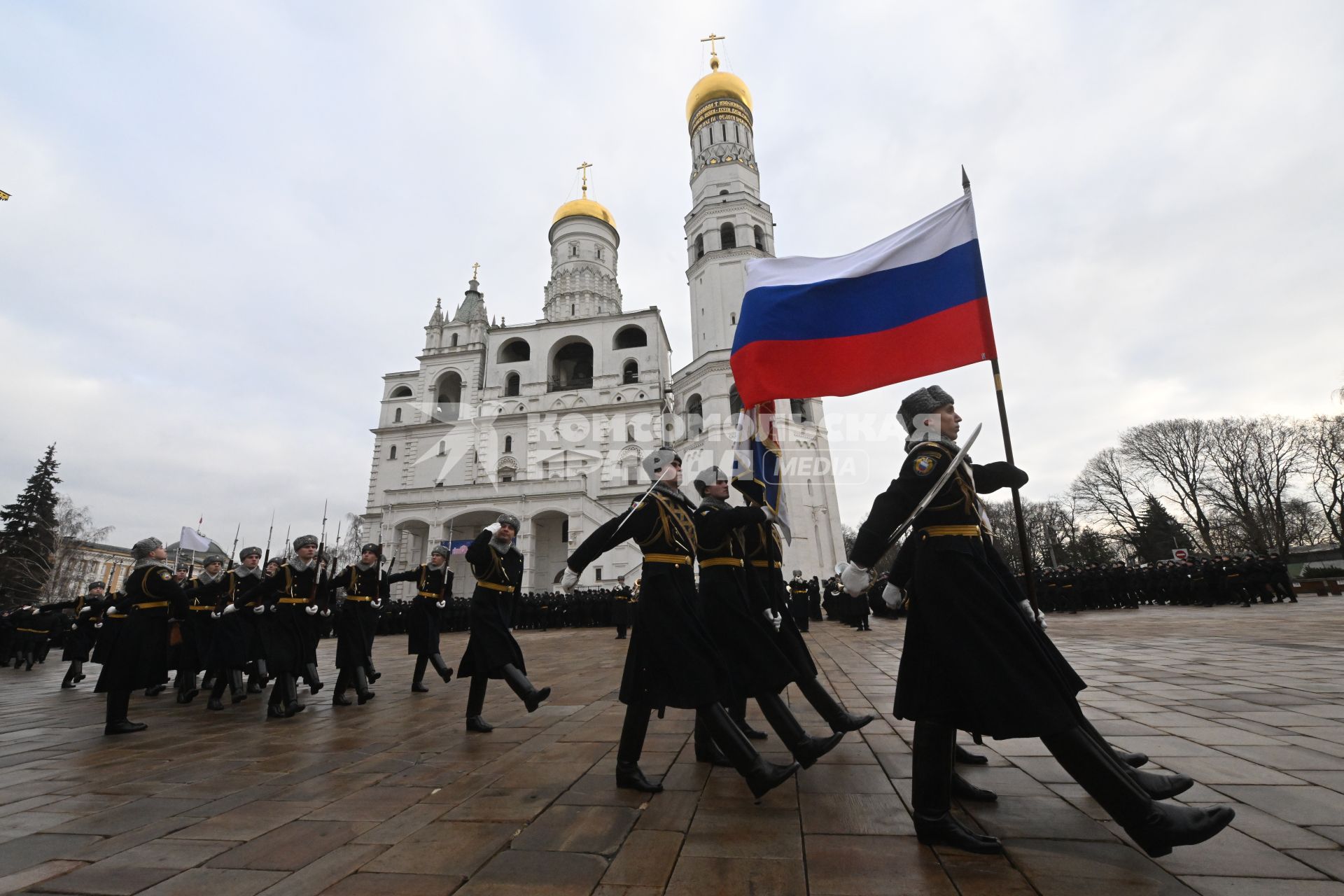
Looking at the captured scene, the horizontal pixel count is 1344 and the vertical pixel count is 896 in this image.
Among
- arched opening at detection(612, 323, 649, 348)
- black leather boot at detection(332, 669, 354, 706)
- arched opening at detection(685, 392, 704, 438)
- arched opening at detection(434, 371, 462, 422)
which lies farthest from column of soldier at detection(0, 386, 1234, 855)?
arched opening at detection(612, 323, 649, 348)

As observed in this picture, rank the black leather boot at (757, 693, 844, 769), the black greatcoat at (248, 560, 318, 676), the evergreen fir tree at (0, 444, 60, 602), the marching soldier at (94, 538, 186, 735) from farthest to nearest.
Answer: the evergreen fir tree at (0, 444, 60, 602), the black greatcoat at (248, 560, 318, 676), the marching soldier at (94, 538, 186, 735), the black leather boot at (757, 693, 844, 769)

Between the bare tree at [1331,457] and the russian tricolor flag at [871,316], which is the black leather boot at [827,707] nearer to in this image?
the russian tricolor flag at [871,316]

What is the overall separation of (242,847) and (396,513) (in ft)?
104

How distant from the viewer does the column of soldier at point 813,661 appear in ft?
7.38

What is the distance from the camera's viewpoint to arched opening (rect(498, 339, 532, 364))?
4359 cm

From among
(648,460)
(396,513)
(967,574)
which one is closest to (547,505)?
(396,513)

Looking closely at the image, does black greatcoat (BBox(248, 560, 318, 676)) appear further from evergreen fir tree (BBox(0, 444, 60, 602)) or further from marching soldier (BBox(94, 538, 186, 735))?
evergreen fir tree (BBox(0, 444, 60, 602))

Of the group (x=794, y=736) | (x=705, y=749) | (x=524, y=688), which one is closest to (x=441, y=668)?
(x=524, y=688)

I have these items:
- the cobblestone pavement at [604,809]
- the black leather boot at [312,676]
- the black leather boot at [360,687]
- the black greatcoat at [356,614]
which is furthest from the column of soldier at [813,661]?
the black leather boot at [360,687]

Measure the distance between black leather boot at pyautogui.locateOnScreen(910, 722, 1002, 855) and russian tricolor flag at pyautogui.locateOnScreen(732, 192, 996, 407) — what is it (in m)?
3.06

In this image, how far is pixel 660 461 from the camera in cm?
399

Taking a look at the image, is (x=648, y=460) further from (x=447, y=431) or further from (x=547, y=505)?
(x=447, y=431)

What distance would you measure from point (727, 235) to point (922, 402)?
116 ft

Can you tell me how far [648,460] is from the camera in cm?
414
